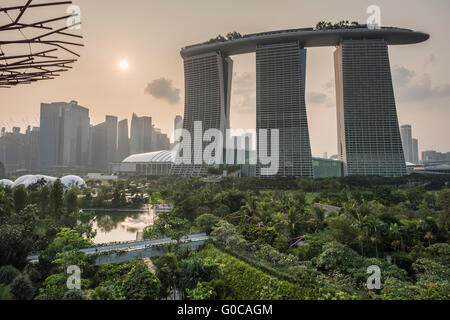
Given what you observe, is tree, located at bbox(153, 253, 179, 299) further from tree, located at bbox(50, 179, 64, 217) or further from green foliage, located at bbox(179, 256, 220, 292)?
tree, located at bbox(50, 179, 64, 217)

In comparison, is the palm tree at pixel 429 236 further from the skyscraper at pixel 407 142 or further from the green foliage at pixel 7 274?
the skyscraper at pixel 407 142

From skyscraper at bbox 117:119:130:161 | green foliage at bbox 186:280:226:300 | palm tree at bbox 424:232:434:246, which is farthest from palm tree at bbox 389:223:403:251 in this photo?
skyscraper at bbox 117:119:130:161

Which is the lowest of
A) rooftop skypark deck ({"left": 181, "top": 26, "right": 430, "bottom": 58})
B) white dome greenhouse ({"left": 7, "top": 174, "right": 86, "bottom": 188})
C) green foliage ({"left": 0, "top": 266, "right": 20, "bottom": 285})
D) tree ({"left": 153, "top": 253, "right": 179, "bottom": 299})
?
tree ({"left": 153, "top": 253, "right": 179, "bottom": 299})

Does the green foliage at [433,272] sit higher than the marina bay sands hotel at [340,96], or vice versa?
the marina bay sands hotel at [340,96]

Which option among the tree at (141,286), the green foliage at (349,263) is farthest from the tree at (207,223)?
the green foliage at (349,263)

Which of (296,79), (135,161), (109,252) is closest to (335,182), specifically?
(296,79)

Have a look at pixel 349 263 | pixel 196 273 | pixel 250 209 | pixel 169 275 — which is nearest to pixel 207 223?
pixel 250 209
